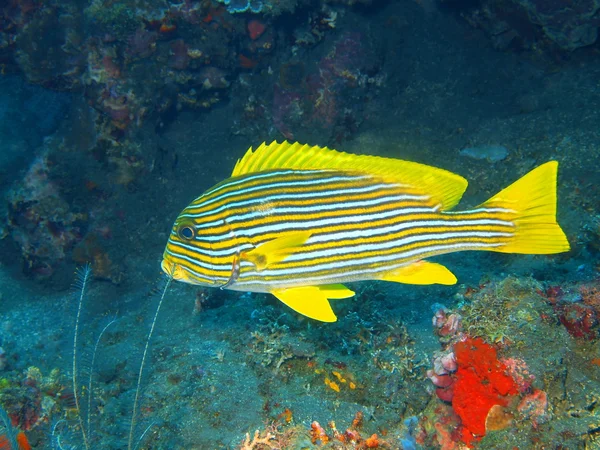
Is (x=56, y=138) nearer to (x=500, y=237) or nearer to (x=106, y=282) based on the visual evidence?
(x=106, y=282)

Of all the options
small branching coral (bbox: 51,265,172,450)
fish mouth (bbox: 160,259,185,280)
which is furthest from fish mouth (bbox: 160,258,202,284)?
small branching coral (bbox: 51,265,172,450)

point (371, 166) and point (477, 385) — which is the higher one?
point (371, 166)

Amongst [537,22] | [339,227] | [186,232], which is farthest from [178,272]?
[537,22]

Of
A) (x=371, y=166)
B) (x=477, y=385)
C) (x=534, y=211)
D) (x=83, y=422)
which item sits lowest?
(x=83, y=422)

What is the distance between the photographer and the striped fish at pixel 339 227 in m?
2.80

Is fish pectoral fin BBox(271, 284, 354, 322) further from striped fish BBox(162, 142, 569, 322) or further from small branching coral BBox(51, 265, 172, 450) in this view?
small branching coral BBox(51, 265, 172, 450)

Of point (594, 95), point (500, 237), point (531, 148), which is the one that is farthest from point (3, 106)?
point (594, 95)

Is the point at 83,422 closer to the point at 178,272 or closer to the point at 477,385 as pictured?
the point at 178,272

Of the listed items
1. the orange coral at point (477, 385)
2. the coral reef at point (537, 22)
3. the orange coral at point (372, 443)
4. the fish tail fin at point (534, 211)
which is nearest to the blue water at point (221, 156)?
the coral reef at point (537, 22)

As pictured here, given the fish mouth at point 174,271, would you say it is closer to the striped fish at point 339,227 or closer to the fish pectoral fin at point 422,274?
the striped fish at point 339,227

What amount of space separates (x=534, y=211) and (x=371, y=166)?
1.20 meters

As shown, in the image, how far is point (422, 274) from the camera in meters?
2.94

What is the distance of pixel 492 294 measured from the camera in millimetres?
4035

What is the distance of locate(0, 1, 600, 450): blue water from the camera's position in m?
4.49
